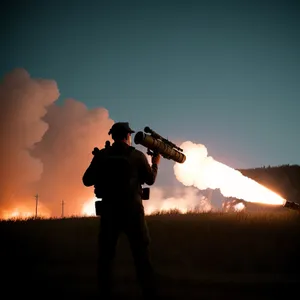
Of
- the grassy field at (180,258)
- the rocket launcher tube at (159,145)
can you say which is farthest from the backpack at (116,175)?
the grassy field at (180,258)

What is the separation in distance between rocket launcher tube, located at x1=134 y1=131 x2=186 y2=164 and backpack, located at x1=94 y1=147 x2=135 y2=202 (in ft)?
5.07

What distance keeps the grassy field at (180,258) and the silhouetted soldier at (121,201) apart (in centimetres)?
113

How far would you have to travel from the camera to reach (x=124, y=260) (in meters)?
8.23

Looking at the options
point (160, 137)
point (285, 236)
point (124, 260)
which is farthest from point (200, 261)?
point (160, 137)

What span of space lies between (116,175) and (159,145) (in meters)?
2.29

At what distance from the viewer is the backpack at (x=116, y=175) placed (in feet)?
15.6

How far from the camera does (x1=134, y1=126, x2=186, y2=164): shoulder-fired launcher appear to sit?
6.39 m

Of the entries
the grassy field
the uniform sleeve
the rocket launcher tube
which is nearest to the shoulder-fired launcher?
the rocket launcher tube

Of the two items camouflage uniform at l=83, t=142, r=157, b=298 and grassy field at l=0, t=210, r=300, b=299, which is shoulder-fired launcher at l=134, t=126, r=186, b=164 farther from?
grassy field at l=0, t=210, r=300, b=299

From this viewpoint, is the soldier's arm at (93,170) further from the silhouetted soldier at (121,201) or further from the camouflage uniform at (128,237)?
the camouflage uniform at (128,237)

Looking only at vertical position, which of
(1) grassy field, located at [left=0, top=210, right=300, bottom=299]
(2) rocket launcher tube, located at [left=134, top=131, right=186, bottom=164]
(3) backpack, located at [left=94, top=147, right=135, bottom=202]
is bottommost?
(1) grassy field, located at [left=0, top=210, right=300, bottom=299]

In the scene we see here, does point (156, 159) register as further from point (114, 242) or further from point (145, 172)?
point (114, 242)

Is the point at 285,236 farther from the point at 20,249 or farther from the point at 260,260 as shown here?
the point at 20,249

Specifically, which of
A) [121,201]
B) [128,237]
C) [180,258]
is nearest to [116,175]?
[121,201]
